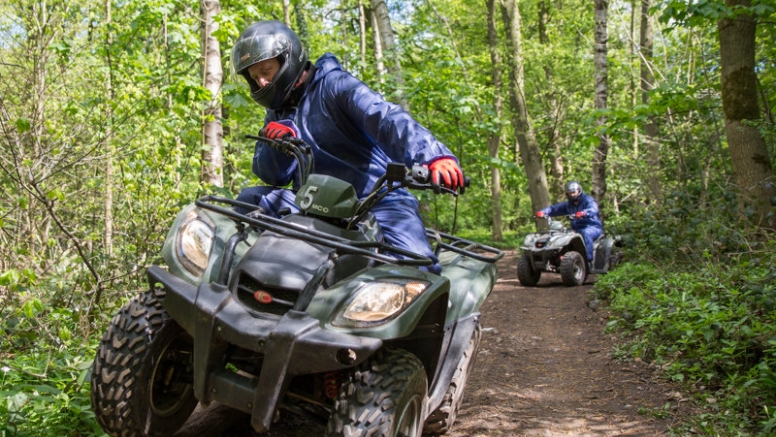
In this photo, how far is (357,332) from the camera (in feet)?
7.57

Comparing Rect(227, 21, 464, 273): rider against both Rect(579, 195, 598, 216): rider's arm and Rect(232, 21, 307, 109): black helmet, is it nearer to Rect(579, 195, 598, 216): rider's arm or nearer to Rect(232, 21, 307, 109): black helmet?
Rect(232, 21, 307, 109): black helmet

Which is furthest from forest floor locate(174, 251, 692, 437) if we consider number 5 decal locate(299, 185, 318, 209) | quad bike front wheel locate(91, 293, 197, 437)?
number 5 decal locate(299, 185, 318, 209)

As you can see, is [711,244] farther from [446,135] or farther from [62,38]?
[446,135]

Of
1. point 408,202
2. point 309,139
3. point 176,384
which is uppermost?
point 309,139

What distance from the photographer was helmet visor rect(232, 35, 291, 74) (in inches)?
129

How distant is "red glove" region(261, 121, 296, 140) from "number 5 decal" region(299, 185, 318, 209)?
0.53 meters

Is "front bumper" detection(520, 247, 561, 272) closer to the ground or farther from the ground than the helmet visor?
closer to the ground

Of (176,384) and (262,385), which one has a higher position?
(262,385)

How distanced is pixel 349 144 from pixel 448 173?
0.98m

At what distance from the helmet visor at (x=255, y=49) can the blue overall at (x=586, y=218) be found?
860 cm

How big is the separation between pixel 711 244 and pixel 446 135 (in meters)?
7.90

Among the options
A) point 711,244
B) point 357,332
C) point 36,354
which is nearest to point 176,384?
point 357,332

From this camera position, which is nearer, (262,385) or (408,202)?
(262,385)

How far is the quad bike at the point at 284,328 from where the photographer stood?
2258mm
